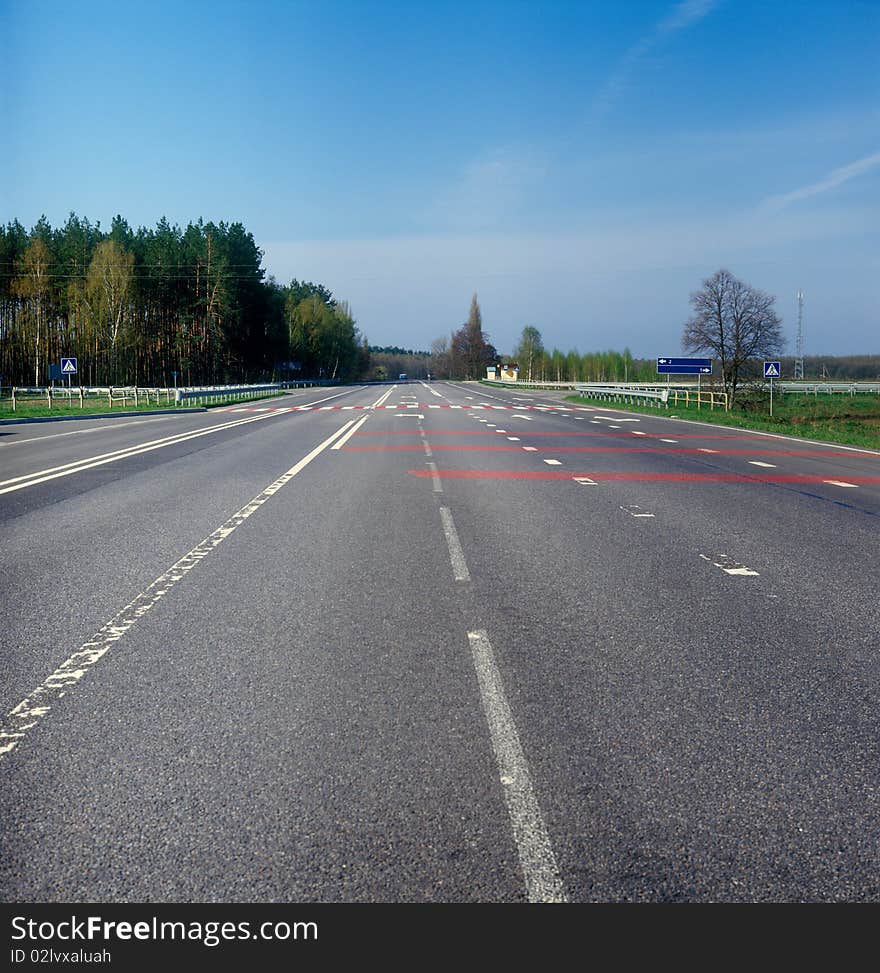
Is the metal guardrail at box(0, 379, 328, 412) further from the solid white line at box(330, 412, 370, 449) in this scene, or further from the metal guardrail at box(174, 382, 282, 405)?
the solid white line at box(330, 412, 370, 449)

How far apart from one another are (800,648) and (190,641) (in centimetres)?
389

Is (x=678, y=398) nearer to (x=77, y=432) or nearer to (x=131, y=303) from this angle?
(x=77, y=432)

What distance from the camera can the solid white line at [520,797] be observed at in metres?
2.89

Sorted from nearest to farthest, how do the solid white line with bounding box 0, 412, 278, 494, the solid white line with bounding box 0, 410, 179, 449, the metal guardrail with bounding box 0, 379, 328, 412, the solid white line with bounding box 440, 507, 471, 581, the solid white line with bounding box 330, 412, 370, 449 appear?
the solid white line with bounding box 440, 507, 471, 581 → the solid white line with bounding box 0, 412, 278, 494 → the solid white line with bounding box 330, 412, 370, 449 → the solid white line with bounding box 0, 410, 179, 449 → the metal guardrail with bounding box 0, 379, 328, 412

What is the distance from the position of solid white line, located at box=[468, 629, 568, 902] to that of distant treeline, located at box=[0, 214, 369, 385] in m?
76.5

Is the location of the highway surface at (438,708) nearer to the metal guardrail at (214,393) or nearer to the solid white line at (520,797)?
the solid white line at (520,797)

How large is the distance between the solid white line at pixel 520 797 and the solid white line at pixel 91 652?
87.8 inches

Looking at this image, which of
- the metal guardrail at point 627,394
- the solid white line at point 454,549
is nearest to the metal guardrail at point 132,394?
the metal guardrail at point 627,394

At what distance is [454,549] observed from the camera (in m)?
8.59

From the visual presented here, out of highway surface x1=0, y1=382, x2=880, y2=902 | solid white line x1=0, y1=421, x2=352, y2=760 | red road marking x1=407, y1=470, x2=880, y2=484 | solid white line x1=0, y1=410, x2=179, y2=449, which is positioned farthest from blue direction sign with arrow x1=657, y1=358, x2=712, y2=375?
solid white line x1=0, y1=421, x2=352, y2=760

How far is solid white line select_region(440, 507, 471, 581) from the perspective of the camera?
751 cm

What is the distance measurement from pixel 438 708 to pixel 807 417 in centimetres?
4997
